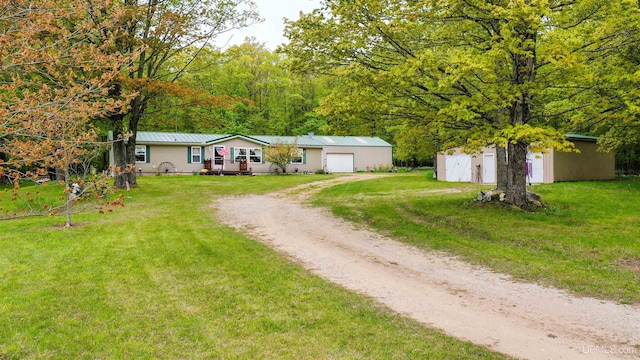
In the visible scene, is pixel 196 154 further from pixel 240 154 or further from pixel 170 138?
pixel 240 154

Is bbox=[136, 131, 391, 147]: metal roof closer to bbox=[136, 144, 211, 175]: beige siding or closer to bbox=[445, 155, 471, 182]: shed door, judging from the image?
bbox=[136, 144, 211, 175]: beige siding

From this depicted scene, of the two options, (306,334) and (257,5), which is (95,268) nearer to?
(306,334)

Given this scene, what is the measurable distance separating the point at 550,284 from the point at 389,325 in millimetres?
3149

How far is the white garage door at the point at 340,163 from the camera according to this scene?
3591 centimetres

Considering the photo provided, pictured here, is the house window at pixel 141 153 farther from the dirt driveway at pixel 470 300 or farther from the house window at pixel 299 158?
the dirt driveway at pixel 470 300

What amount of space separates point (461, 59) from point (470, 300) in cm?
513

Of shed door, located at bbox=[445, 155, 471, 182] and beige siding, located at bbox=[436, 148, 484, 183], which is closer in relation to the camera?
beige siding, located at bbox=[436, 148, 484, 183]

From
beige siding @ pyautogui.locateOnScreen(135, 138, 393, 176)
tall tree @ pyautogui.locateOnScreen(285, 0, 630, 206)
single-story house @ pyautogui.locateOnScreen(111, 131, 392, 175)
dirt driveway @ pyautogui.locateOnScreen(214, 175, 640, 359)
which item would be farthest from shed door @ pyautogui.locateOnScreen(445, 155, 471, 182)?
dirt driveway @ pyautogui.locateOnScreen(214, 175, 640, 359)

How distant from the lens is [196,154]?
30.2 metres

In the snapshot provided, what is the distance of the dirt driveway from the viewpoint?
403 centimetres

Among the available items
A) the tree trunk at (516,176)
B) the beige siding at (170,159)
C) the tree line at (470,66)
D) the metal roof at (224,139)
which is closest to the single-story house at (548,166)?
the tree trunk at (516,176)

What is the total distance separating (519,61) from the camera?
33.6ft

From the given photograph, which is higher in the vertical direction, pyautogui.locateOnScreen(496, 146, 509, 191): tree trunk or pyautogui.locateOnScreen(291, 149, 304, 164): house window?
pyautogui.locateOnScreen(291, 149, 304, 164): house window

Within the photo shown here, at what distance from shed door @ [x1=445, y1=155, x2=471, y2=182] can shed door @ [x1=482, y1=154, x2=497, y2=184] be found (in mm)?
1277
